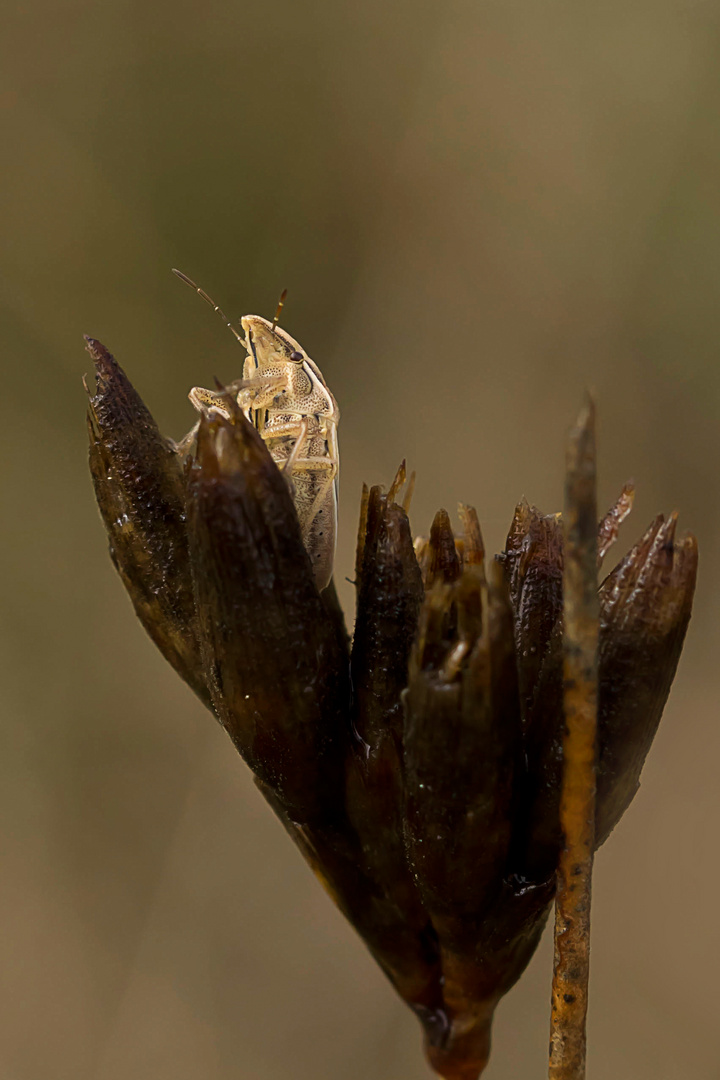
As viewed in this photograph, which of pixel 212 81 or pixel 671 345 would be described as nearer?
pixel 671 345

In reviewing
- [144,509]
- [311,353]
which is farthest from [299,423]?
[311,353]

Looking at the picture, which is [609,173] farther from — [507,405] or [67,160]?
[67,160]

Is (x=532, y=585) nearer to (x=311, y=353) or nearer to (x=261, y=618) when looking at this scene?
(x=261, y=618)

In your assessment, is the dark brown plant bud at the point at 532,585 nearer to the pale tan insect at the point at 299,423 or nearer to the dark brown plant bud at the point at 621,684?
the dark brown plant bud at the point at 621,684

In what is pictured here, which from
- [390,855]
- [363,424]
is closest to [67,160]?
[363,424]

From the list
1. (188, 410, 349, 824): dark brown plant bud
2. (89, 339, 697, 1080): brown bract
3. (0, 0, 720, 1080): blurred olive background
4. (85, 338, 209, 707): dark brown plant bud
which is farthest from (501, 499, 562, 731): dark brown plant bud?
(0, 0, 720, 1080): blurred olive background

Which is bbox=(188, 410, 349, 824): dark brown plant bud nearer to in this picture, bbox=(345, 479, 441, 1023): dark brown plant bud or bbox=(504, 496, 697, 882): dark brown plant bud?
bbox=(345, 479, 441, 1023): dark brown plant bud
